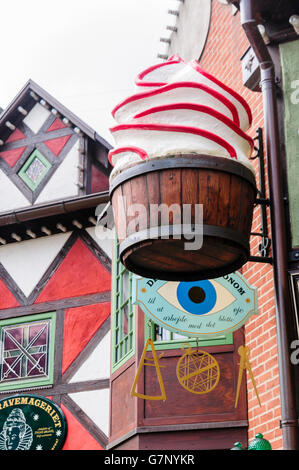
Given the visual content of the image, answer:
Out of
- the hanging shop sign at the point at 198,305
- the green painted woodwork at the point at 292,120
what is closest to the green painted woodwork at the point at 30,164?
the green painted woodwork at the point at 292,120

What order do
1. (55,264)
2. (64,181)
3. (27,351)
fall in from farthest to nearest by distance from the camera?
(64,181)
(55,264)
(27,351)

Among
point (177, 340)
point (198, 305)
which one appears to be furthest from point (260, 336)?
point (177, 340)

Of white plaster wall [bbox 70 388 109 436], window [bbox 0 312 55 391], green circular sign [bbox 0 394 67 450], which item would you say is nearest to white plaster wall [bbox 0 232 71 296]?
window [bbox 0 312 55 391]

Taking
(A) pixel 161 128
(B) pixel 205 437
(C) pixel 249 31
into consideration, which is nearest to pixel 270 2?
(C) pixel 249 31

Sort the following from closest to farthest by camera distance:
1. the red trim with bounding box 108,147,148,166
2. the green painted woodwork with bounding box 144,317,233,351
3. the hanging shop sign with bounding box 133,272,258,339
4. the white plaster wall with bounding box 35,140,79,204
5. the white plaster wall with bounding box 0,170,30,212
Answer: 1. the red trim with bounding box 108,147,148,166
2. the hanging shop sign with bounding box 133,272,258,339
3. the green painted woodwork with bounding box 144,317,233,351
4. the white plaster wall with bounding box 35,140,79,204
5. the white plaster wall with bounding box 0,170,30,212

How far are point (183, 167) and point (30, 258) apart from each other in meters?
7.33

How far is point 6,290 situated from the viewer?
1091 cm

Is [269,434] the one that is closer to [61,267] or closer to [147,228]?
[147,228]

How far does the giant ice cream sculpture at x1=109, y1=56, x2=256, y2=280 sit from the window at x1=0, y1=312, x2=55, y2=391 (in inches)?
248

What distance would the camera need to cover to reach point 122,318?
809 cm

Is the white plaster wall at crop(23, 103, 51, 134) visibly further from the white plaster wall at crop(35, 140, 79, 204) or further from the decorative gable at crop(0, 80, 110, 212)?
the white plaster wall at crop(35, 140, 79, 204)

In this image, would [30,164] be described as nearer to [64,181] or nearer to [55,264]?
[64,181]

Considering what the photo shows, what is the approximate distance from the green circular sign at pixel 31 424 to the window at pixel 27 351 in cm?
28

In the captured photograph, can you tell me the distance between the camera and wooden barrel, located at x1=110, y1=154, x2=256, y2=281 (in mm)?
3861
